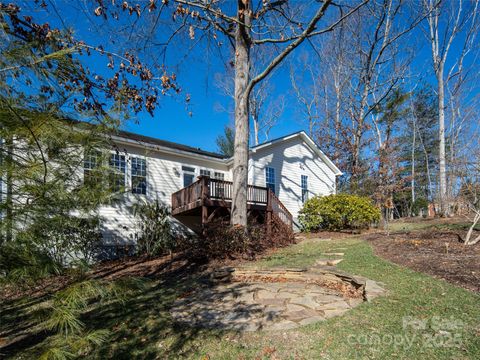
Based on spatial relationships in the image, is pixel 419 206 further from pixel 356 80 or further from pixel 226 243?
pixel 226 243

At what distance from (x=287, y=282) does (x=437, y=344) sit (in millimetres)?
3071

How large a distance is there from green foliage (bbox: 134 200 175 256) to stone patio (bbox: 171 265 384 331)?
189 inches

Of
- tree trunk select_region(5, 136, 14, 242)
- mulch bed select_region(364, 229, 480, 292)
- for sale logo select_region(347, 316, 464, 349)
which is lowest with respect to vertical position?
for sale logo select_region(347, 316, 464, 349)

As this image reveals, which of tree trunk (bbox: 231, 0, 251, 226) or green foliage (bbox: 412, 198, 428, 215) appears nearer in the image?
tree trunk (bbox: 231, 0, 251, 226)

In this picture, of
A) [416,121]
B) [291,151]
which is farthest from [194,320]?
[416,121]

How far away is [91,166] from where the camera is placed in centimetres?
268

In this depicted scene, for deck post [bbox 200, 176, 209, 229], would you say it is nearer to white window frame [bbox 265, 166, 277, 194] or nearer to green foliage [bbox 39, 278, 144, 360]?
white window frame [bbox 265, 166, 277, 194]

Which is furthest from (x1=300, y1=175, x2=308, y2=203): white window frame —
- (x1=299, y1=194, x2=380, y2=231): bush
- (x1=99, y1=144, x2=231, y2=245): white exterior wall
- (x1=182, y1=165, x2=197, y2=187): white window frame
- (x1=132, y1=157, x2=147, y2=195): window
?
(x1=132, y1=157, x2=147, y2=195): window

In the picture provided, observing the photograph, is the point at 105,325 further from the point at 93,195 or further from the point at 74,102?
the point at 74,102

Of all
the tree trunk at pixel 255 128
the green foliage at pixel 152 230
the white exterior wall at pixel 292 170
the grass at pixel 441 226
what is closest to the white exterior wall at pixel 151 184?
the green foliage at pixel 152 230

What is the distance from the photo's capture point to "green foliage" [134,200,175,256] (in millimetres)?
10398

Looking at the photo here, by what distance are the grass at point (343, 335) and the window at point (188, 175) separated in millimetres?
8627

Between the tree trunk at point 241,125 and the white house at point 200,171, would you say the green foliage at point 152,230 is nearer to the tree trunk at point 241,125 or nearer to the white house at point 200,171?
the white house at point 200,171

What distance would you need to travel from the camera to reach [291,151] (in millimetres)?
15961
